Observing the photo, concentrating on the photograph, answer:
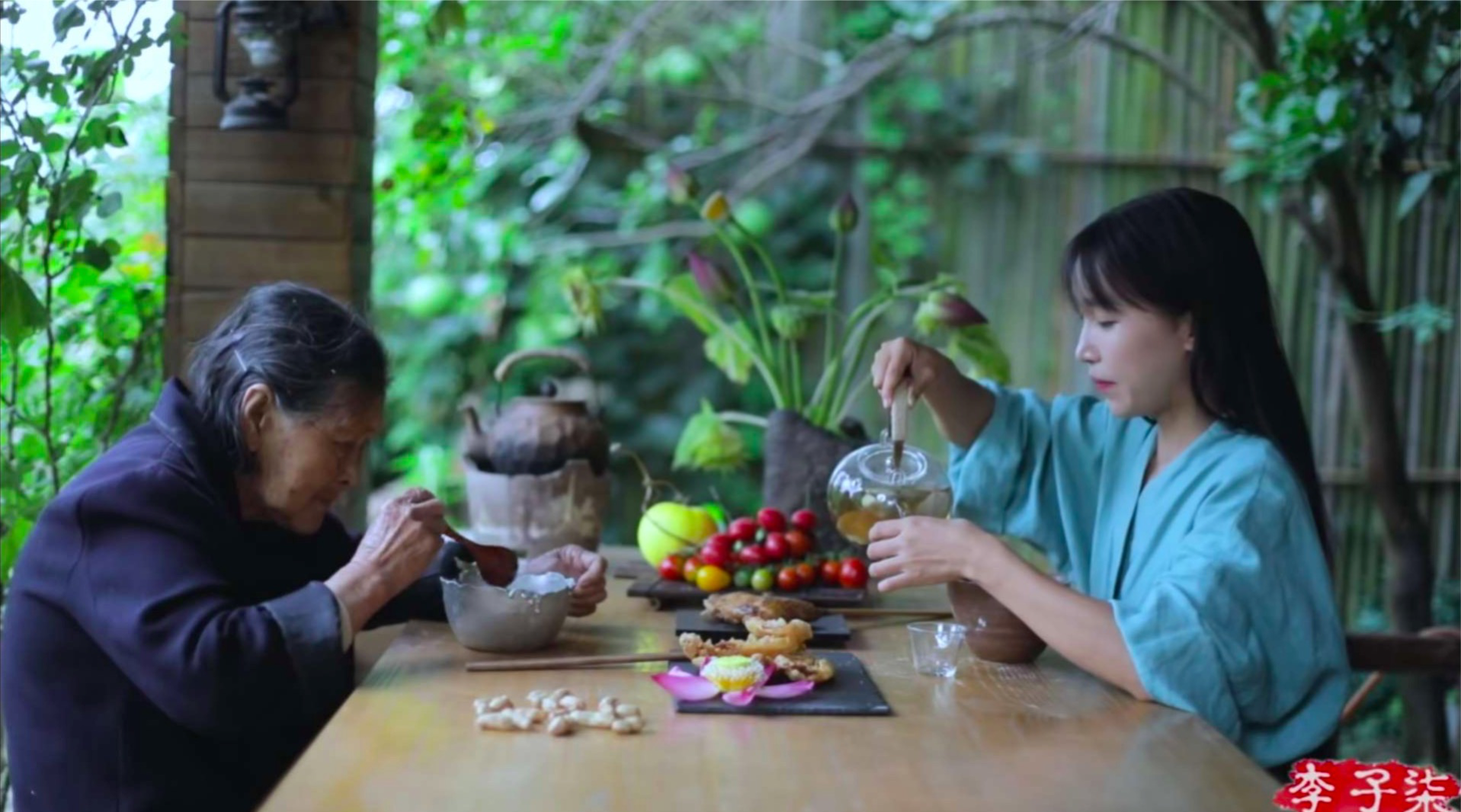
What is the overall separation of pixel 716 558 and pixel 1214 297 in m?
0.82

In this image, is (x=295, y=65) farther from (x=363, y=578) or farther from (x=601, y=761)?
(x=601, y=761)

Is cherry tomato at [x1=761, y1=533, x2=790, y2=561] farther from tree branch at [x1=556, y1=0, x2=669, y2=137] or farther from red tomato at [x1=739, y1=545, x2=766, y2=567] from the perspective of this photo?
tree branch at [x1=556, y1=0, x2=669, y2=137]

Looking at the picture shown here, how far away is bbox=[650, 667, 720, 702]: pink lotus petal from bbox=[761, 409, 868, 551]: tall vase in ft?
3.25

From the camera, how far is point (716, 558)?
2.25m

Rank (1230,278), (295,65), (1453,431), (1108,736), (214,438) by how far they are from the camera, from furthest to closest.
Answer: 1. (1453,431)
2. (295,65)
3. (1230,278)
4. (214,438)
5. (1108,736)

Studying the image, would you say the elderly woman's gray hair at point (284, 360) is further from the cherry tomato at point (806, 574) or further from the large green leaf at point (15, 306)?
the cherry tomato at point (806, 574)

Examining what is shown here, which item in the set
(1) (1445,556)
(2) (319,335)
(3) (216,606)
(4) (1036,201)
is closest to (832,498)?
(2) (319,335)

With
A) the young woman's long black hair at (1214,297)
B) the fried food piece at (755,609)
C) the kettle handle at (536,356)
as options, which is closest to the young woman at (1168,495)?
the young woman's long black hair at (1214,297)

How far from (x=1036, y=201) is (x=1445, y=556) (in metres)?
1.74

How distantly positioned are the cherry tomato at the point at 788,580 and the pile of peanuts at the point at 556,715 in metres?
0.67

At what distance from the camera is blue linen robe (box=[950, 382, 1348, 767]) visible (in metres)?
1.63

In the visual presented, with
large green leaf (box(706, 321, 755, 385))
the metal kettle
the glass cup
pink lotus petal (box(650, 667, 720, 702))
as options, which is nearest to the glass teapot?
the glass cup

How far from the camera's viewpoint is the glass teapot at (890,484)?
208 centimetres

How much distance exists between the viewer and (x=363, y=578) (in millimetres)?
1711
